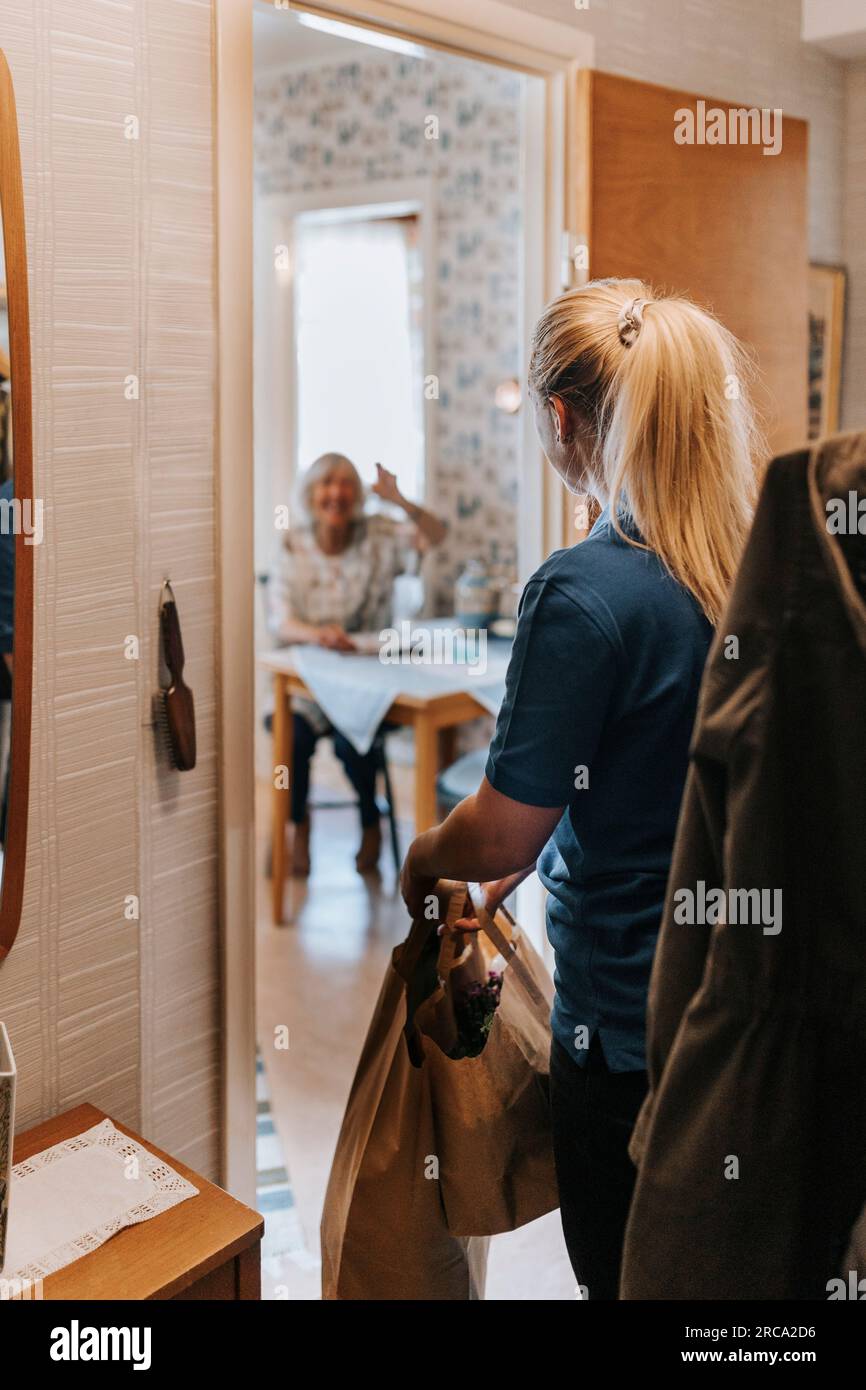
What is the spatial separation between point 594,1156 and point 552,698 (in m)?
0.51

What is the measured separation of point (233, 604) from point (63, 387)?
392mm

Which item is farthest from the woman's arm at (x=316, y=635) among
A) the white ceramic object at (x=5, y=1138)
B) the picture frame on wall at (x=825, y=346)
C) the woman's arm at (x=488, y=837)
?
the white ceramic object at (x=5, y=1138)

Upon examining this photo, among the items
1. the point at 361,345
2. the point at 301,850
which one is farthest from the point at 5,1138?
the point at 361,345

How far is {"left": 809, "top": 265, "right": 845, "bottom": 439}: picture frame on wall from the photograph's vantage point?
310cm

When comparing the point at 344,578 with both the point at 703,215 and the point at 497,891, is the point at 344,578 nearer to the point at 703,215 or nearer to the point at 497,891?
the point at 703,215

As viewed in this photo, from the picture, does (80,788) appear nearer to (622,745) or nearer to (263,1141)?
(622,745)

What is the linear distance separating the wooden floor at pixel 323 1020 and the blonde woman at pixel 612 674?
37.4 inches

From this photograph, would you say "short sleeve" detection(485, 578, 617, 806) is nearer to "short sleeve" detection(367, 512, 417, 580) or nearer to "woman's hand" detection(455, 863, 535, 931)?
"woman's hand" detection(455, 863, 535, 931)

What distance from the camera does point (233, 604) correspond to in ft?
5.82

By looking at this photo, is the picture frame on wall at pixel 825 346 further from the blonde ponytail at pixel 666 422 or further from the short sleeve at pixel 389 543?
the blonde ponytail at pixel 666 422

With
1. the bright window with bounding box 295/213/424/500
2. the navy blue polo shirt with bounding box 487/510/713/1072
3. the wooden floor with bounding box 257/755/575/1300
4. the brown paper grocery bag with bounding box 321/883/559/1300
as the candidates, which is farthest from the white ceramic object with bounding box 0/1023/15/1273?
the bright window with bounding box 295/213/424/500

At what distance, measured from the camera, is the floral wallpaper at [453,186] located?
15.8ft

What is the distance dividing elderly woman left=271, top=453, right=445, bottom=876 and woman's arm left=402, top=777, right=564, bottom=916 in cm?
277
